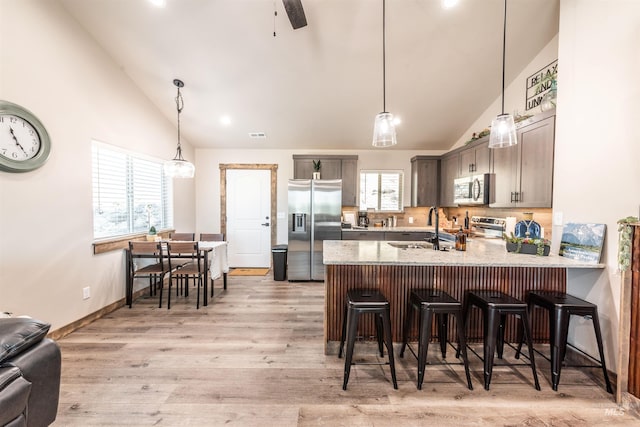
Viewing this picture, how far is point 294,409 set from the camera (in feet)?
5.62

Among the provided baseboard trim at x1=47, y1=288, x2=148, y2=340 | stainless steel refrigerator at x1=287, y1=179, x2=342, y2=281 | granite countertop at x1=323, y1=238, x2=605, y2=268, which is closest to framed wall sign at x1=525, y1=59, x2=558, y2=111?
granite countertop at x1=323, y1=238, x2=605, y2=268

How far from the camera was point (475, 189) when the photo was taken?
3654 millimetres

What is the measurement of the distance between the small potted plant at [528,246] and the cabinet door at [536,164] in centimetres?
56

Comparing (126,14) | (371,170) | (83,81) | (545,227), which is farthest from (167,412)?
(371,170)

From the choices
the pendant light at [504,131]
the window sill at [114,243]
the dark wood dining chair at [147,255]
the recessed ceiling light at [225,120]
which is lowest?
the dark wood dining chair at [147,255]

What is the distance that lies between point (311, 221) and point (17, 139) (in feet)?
11.2

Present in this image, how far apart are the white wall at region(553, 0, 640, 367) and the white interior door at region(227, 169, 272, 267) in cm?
439

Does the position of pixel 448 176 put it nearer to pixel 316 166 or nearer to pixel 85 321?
pixel 316 166

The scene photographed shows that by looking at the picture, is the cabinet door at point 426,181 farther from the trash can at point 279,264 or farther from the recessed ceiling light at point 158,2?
the recessed ceiling light at point 158,2

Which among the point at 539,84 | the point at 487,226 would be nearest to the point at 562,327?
the point at 487,226

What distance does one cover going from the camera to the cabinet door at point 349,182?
502 centimetres

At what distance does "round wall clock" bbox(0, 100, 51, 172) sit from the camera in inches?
83.8

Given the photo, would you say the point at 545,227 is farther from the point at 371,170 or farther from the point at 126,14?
the point at 126,14

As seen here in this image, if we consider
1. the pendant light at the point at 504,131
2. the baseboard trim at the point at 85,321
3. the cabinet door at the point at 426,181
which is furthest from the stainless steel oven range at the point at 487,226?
the baseboard trim at the point at 85,321
